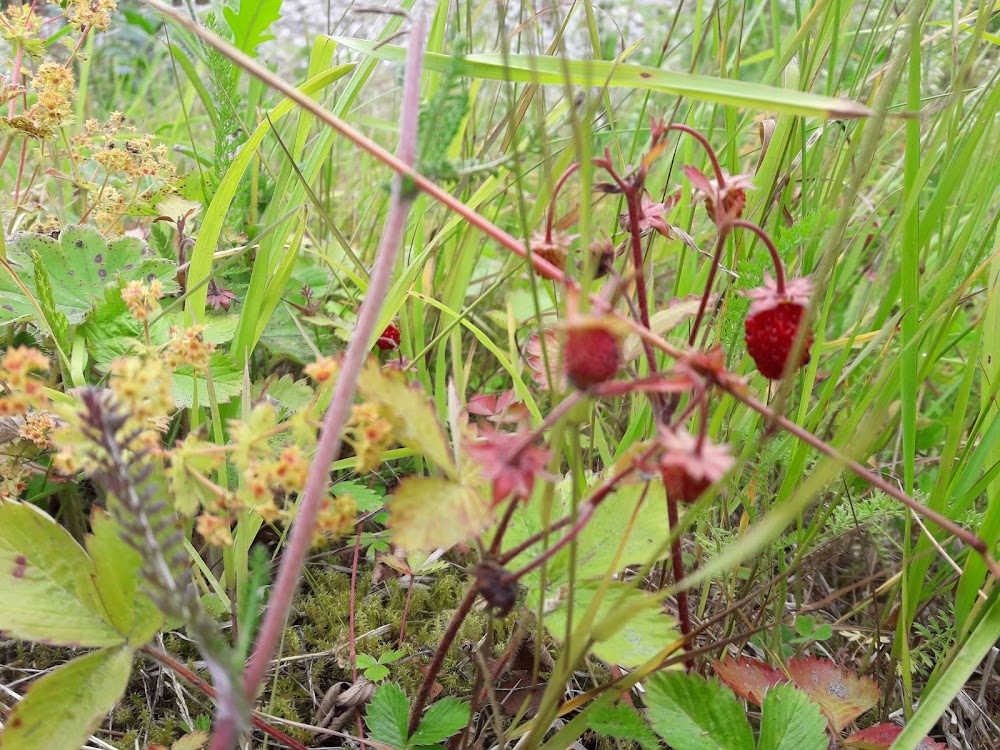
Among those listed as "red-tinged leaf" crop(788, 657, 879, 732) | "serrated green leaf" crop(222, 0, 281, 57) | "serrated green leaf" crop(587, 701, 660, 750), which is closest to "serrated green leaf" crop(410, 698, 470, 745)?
"serrated green leaf" crop(587, 701, 660, 750)

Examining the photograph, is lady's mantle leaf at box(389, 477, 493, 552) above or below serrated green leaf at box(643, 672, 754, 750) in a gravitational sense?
above

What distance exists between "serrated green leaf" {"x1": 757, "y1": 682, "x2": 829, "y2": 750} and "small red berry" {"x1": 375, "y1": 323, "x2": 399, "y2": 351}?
0.73 metres

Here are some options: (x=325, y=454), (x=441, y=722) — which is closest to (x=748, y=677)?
(x=441, y=722)

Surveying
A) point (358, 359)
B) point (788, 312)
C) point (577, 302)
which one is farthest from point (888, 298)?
point (358, 359)

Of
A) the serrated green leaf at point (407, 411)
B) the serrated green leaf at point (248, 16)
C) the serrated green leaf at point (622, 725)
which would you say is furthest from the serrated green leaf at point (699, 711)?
the serrated green leaf at point (248, 16)

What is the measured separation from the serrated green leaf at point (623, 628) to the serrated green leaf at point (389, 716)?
223mm

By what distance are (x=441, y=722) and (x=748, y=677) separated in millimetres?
359

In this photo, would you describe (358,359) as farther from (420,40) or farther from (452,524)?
(420,40)

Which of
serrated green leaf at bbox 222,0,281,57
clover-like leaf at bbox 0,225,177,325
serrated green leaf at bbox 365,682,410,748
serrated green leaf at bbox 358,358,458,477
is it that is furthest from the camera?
serrated green leaf at bbox 222,0,281,57

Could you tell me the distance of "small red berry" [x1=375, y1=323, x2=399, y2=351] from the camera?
1.18 metres

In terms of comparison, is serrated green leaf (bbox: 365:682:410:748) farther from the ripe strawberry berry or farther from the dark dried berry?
the ripe strawberry berry

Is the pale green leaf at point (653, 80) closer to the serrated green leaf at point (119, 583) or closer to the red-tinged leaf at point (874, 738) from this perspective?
the serrated green leaf at point (119, 583)

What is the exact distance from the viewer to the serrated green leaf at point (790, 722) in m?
Result: 0.75

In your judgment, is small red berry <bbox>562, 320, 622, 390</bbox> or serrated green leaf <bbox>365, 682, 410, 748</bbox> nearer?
small red berry <bbox>562, 320, 622, 390</bbox>
